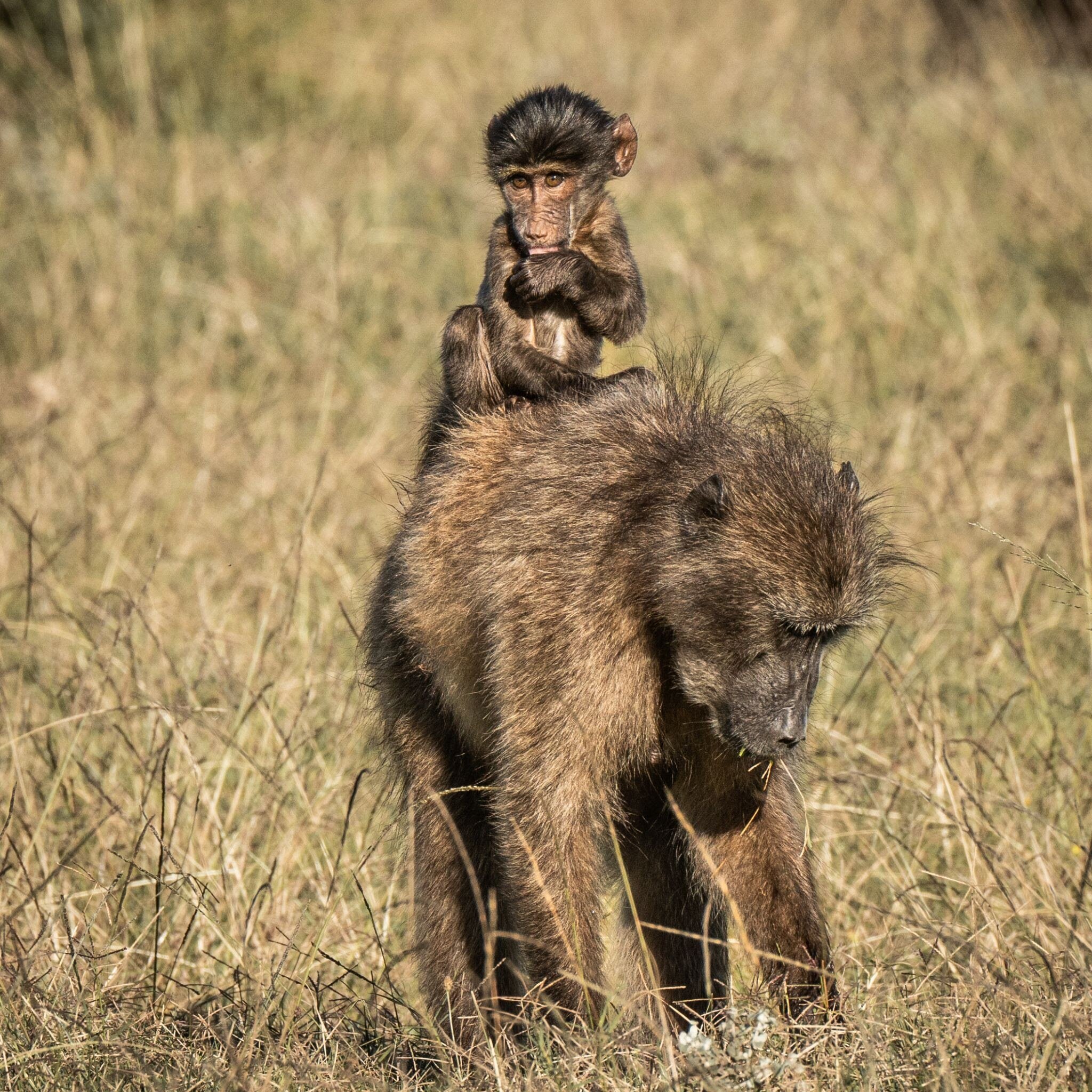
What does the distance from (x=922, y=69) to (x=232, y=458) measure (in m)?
6.84

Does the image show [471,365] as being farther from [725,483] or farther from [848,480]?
[848,480]

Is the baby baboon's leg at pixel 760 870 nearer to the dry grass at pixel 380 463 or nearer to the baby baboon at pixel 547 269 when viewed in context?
the dry grass at pixel 380 463

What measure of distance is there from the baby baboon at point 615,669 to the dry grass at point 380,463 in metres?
0.23

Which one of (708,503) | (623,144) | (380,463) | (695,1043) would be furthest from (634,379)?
(380,463)

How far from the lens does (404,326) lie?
8.41 m

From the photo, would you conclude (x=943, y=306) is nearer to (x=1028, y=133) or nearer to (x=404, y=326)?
(x=1028, y=133)

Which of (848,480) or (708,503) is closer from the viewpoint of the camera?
(708,503)

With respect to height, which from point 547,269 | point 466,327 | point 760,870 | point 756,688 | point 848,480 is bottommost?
point 760,870

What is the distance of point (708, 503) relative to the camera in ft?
9.98

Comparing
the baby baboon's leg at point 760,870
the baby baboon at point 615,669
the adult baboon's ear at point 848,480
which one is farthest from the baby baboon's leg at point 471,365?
the baby baboon's leg at point 760,870

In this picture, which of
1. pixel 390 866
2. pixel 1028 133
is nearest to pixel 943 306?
pixel 1028 133

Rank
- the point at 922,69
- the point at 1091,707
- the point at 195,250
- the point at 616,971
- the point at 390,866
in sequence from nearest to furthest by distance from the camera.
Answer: the point at 616,971
the point at 390,866
the point at 1091,707
the point at 195,250
the point at 922,69

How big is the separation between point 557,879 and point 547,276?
1.40 meters

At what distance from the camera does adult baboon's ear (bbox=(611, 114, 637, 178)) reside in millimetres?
3992
